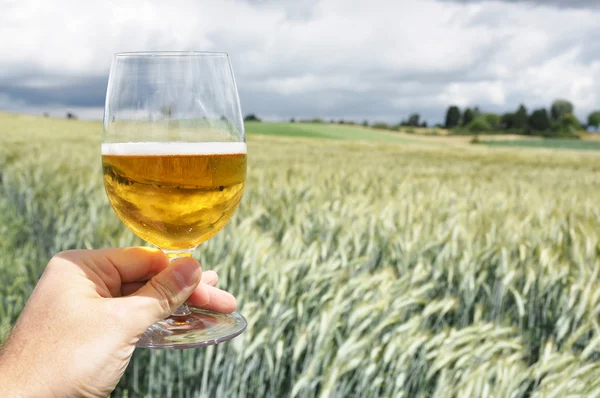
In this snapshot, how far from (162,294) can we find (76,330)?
0.56 ft

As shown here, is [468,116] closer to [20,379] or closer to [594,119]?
[594,119]

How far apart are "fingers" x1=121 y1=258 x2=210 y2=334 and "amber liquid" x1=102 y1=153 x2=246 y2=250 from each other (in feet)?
0.27

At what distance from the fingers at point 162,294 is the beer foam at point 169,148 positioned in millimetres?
221

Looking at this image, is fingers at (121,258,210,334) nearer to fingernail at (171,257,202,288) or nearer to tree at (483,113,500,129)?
fingernail at (171,257,202,288)

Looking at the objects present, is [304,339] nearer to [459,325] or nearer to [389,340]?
[389,340]

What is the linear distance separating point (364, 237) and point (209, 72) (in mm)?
2033

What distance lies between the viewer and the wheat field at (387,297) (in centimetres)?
204

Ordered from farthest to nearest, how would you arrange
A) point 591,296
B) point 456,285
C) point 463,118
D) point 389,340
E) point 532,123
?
point 463,118
point 532,123
point 456,285
point 591,296
point 389,340

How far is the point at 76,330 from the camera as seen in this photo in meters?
1.20

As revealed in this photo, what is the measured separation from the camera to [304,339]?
202cm

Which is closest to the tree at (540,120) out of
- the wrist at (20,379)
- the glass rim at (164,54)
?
the glass rim at (164,54)

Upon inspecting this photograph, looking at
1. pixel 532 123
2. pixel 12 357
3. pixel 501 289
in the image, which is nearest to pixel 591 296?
pixel 501 289

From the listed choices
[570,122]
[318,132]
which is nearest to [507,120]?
[570,122]

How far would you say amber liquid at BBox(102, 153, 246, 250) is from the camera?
4.11 ft
